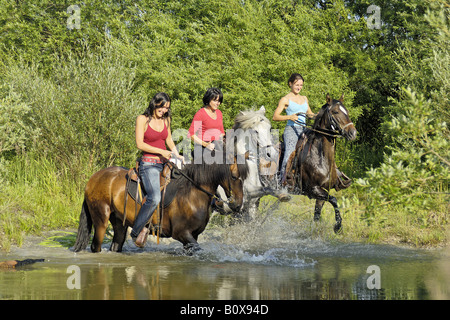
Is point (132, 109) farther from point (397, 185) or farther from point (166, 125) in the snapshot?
point (397, 185)

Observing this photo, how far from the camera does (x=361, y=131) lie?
20.9 m

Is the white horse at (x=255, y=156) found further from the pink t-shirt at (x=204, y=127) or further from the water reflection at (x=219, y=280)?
the water reflection at (x=219, y=280)

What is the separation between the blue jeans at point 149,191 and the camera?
9.01 meters

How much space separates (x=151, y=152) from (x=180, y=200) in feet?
2.70

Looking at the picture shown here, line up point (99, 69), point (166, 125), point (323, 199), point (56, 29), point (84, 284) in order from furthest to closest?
point (56, 29)
point (99, 69)
point (323, 199)
point (166, 125)
point (84, 284)

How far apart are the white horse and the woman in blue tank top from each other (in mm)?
428

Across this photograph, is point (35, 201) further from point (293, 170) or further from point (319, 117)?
point (319, 117)

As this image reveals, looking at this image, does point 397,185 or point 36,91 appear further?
point 36,91

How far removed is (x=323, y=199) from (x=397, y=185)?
3954 millimetres

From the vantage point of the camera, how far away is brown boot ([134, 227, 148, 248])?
894 centimetres

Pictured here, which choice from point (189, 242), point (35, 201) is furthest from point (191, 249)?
point (35, 201)

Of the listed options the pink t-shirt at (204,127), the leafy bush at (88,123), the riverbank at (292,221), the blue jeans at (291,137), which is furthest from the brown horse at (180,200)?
the leafy bush at (88,123)

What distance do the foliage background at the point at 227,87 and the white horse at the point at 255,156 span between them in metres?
1.64
